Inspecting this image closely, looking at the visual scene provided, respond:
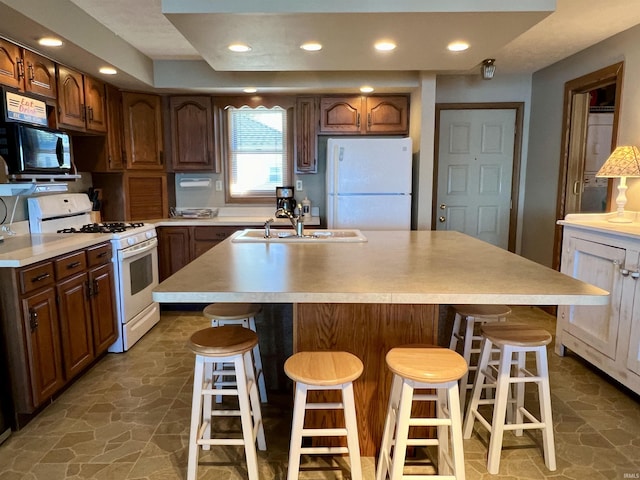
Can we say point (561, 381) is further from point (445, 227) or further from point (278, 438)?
point (445, 227)

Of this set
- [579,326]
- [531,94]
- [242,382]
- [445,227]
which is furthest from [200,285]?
[531,94]

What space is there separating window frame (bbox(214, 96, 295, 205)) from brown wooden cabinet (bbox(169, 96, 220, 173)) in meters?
0.11

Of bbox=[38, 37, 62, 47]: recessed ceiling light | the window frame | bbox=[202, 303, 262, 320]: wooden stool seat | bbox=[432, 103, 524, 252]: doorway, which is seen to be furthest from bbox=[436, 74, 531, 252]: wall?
bbox=[38, 37, 62, 47]: recessed ceiling light

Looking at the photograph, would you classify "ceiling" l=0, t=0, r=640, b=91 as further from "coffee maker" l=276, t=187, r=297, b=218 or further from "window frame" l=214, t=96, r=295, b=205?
"coffee maker" l=276, t=187, r=297, b=218

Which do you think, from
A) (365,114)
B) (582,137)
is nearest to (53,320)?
(365,114)

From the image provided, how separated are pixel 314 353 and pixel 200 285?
526 millimetres

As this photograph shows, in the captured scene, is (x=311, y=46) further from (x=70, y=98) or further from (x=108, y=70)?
(x=70, y=98)

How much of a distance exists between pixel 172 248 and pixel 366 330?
2815 mm

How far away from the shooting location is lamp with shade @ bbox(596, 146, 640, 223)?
2.75 m

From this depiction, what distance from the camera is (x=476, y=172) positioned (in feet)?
15.1

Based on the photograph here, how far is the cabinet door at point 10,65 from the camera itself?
2441 millimetres

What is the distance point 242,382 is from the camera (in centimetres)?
170

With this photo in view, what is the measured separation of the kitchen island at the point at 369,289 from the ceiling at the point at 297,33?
3.95 feet

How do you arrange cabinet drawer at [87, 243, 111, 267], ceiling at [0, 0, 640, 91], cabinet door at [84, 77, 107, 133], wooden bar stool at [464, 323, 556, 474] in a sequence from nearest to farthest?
wooden bar stool at [464, 323, 556, 474], ceiling at [0, 0, 640, 91], cabinet drawer at [87, 243, 111, 267], cabinet door at [84, 77, 107, 133]
